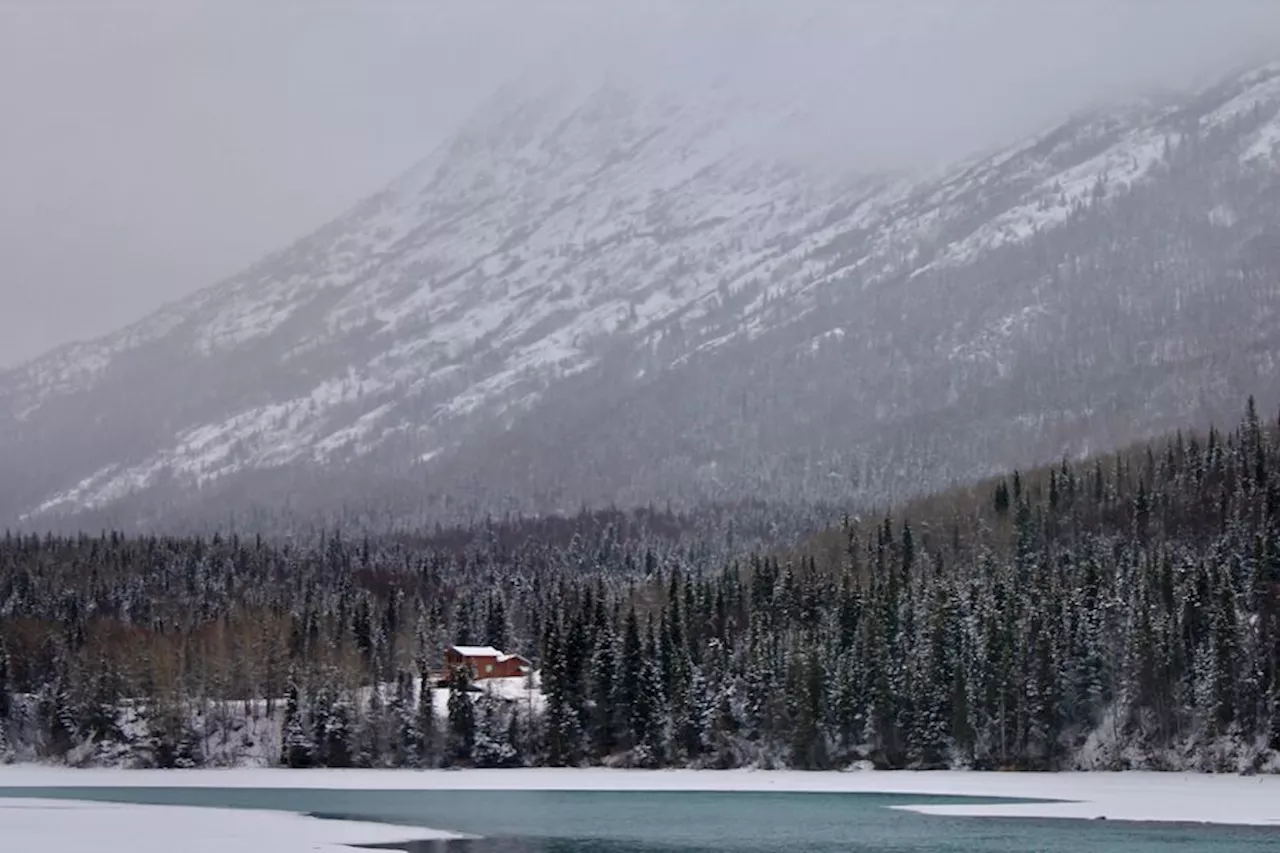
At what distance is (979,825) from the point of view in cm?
9131

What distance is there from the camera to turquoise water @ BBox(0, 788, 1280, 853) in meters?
79.9

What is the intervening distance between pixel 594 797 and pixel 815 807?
59.7ft

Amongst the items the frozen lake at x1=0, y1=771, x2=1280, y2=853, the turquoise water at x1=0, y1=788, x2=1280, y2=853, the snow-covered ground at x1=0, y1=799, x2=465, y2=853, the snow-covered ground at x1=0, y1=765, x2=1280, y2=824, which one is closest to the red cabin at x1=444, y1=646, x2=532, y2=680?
the snow-covered ground at x1=0, y1=765, x2=1280, y2=824

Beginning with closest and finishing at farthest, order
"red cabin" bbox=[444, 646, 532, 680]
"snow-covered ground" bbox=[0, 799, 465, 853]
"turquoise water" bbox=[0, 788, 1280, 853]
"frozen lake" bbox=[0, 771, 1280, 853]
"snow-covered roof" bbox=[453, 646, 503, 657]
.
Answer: "snow-covered ground" bbox=[0, 799, 465, 853] < "turquoise water" bbox=[0, 788, 1280, 853] < "frozen lake" bbox=[0, 771, 1280, 853] < "red cabin" bbox=[444, 646, 532, 680] < "snow-covered roof" bbox=[453, 646, 503, 657]

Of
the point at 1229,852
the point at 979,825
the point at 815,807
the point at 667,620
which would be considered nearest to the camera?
the point at 1229,852

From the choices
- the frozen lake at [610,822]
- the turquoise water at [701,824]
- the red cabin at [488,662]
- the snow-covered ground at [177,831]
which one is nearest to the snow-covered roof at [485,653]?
the red cabin at [488,662]

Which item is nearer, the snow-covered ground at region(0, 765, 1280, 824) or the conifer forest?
the snow-covered ground at region(0, 765, 1280, 824)

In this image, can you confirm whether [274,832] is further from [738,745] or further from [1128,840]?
[738,745]

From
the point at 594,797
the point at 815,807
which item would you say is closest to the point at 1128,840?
the point at 815,807

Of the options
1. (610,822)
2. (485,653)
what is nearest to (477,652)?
(485,653)

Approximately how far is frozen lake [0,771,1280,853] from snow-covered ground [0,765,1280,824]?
70.8 inches

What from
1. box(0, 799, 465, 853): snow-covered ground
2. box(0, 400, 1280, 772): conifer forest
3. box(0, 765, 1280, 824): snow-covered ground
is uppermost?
box(0, 400, 1280, 772): conifer forest

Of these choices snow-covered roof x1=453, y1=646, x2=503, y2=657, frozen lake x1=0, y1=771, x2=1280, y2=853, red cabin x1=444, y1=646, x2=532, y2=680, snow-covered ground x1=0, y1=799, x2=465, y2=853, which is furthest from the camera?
snow-covered roof x1=453, y1=646, x2=503, y2=657

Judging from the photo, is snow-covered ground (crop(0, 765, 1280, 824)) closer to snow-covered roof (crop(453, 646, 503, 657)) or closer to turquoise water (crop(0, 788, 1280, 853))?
turquoise water (crop(0, 788, 1280, 853))
